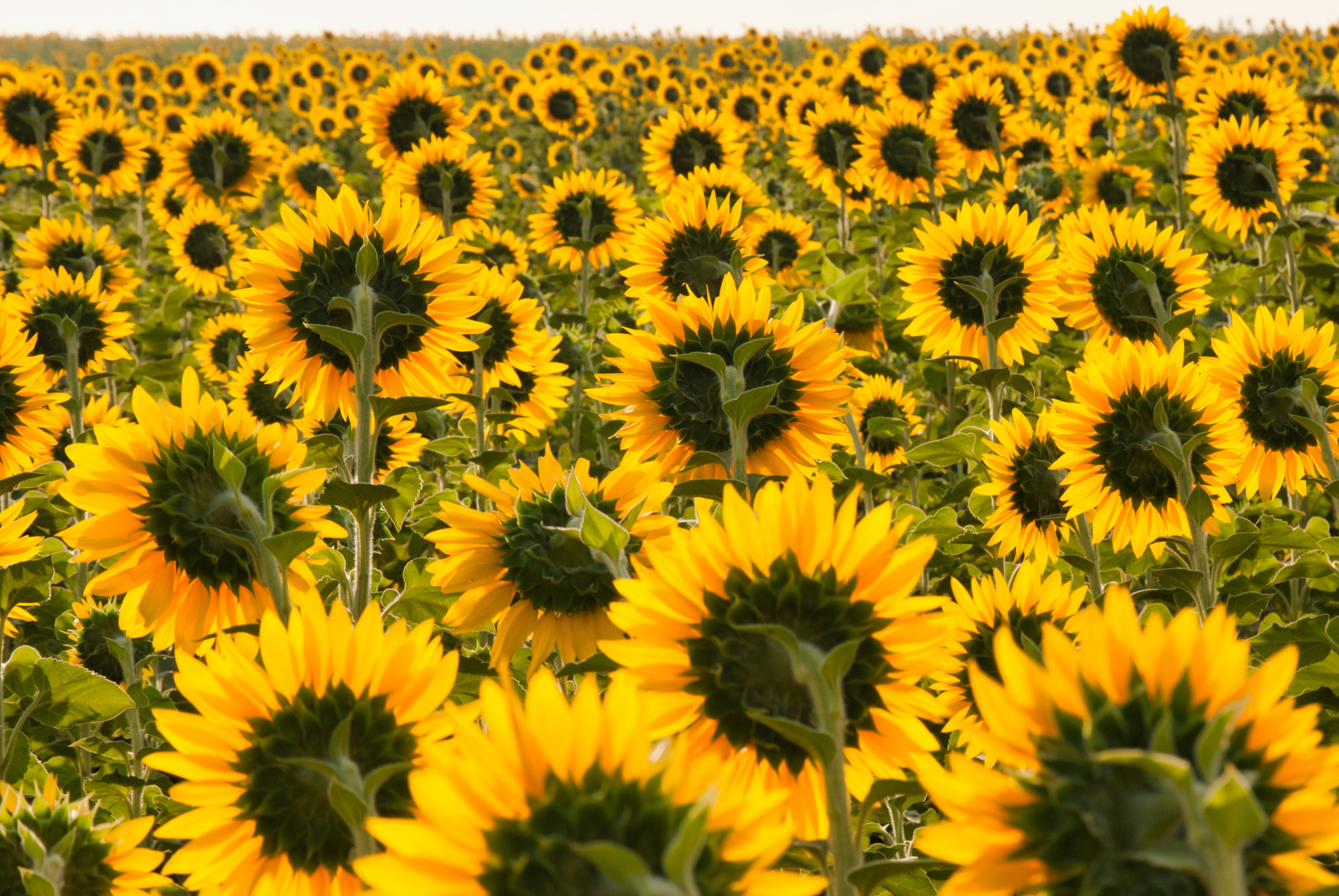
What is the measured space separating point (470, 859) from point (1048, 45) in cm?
1529

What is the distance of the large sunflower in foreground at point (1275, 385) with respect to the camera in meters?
2.22

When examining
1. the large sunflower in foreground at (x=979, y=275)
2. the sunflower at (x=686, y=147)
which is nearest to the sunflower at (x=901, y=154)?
the sunflower at (x=686, y=147)

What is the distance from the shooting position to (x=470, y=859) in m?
0.72

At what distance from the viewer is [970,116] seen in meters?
5.90

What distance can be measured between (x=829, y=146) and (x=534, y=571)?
197 inches

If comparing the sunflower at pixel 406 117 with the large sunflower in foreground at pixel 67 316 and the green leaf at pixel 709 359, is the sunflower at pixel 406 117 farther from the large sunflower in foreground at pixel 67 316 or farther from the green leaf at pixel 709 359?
the green leaf at pixel 709 359

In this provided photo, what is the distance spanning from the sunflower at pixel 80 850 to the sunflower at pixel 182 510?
0.94ft

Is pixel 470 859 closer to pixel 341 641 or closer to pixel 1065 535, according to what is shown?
pixel 341 641

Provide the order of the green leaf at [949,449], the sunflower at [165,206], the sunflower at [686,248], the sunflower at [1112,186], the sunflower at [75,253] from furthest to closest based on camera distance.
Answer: the sunflower at [165,206] → the sunflower at [1112,186] → the sunflower at [75,253] → the sunflower at [686,248] → the green leaf at [949,449]

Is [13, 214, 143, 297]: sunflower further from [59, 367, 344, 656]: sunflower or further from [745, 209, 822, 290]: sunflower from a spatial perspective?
[59, 367, 344, 656]: sunflower

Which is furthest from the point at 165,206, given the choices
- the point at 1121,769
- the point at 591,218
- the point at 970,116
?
the point at 1121,769

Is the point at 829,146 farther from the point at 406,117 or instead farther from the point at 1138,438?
the point at 1138,438

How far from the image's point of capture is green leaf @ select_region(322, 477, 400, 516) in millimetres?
1589

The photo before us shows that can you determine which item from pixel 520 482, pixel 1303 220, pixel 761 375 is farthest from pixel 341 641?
pixel 1303 220
